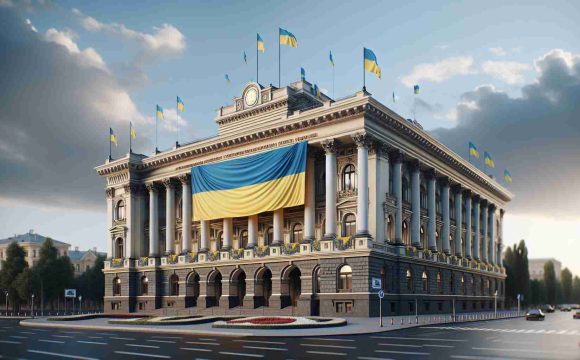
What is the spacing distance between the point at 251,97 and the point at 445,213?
3242 cm

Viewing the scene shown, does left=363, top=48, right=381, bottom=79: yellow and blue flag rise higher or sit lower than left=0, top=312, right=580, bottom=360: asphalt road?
higher

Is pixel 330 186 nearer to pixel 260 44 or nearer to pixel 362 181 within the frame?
pixel 362 181

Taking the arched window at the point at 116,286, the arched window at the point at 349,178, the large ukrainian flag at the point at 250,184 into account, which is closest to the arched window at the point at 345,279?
the large ukrainian flag at the point at 250,184

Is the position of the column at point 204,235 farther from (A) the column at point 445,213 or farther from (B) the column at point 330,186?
(A) the column at point 445,213

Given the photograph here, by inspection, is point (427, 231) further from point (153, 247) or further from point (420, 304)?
point (153, 247)

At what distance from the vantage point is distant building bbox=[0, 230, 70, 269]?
604 feet

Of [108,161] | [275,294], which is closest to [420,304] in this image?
[275,294]

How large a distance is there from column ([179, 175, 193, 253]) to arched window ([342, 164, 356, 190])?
86.5ft

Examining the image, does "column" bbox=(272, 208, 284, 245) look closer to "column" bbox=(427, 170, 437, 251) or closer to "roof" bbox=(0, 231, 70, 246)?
"column" bbox=(427, 170, 437, 251)

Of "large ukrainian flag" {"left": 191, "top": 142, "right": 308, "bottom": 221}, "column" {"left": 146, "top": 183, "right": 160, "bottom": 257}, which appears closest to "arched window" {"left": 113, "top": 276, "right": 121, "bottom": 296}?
"column" {"left": 146, "top": 183, "right": 160, "bottom": 257}

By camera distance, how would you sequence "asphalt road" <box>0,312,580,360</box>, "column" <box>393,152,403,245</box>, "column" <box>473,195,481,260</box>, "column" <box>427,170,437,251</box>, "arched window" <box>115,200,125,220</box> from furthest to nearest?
"column" <box>473,195,481,260</box> → "arched window" <box>115,200,125,220</box> → "column" <box>427,170,437,251</box> → "column" <box>393,152,403,245</box> → "asphalt road" <box>0,312,580,360</box>

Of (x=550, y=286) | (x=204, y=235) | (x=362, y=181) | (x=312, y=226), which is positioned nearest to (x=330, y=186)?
(x=362, y=181)

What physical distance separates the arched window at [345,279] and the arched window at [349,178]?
30.9 feet

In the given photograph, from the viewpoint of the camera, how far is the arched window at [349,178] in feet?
213
